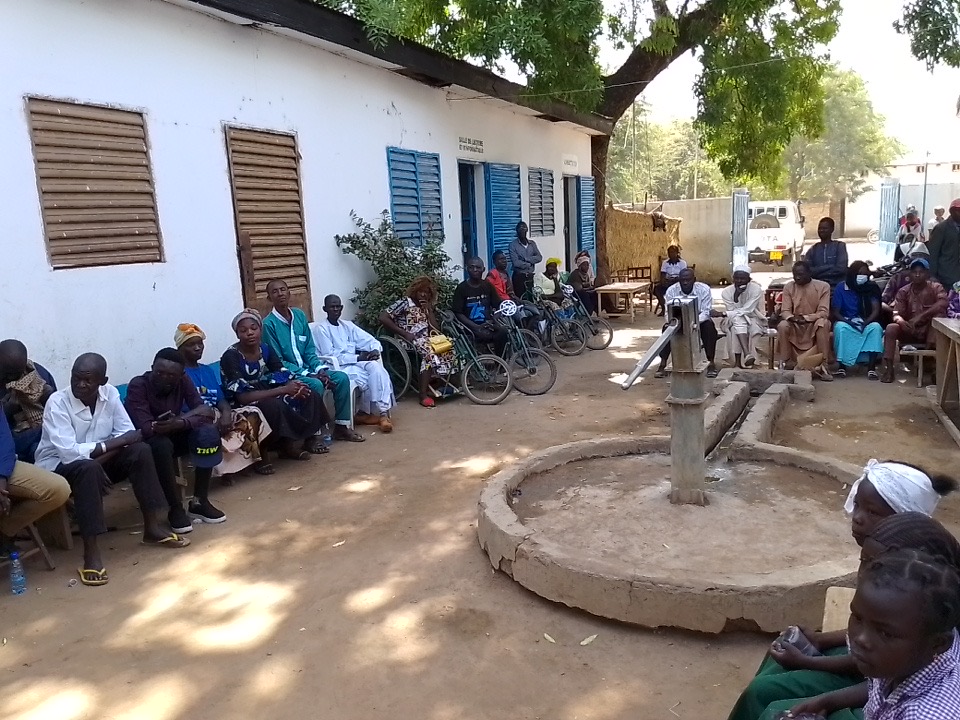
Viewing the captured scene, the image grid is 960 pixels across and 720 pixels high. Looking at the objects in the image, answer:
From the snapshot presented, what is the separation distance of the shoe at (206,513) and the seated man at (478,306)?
12.1ft

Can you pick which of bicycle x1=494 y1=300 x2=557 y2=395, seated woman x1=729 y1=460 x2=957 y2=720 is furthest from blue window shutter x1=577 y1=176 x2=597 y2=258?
seated woman x1=729 y1=460 x2=957 y2=720

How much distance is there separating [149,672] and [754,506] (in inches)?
115

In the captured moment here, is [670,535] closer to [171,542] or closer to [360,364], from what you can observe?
[171,542]

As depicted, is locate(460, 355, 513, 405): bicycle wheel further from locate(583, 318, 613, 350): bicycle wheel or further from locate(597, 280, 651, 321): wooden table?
locate(597, 280, 651, 321): wooden table

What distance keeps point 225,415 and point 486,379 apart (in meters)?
3.02

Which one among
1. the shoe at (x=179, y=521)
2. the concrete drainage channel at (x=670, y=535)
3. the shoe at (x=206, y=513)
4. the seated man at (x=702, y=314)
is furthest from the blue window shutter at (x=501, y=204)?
the shoe at (x=179, y=521)

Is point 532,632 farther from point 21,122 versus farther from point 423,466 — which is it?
point 21,122

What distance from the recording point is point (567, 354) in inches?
380

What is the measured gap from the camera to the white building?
177 inches

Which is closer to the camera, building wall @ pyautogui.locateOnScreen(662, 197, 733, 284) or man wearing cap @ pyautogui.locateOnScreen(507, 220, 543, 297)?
man wearing cap @ pyautogui.locateOnScreen(507, 220, 543, 297)

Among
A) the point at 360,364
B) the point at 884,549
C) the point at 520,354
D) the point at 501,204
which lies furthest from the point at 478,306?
the point at 884,549

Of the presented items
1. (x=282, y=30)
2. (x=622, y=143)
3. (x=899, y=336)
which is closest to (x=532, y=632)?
(x=282, y=30)

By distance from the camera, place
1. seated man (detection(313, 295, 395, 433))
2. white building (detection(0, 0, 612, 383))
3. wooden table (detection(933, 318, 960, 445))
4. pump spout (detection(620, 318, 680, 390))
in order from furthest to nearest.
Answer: seated man (detection(313, 295, 395, 433)) → wooden table (detection(933, 318, 960, 445)) → white building (detection(0, 0, 612, 383)) → pump spout (detection(620, 318, 680, 390))

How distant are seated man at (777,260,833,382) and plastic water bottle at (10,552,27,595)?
22.2 feet
